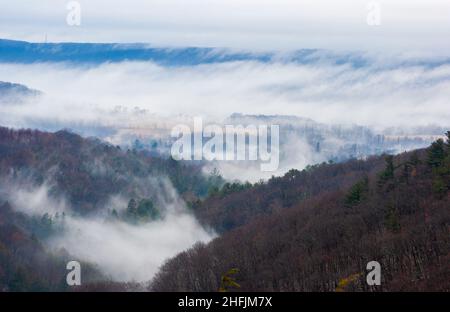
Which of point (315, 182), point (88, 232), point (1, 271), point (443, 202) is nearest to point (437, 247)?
point (443, 202)

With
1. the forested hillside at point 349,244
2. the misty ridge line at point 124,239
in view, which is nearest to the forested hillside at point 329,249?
the forested hillside at point 349,244

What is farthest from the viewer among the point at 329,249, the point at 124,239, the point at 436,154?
the point at 124,239

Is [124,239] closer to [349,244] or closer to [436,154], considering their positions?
[436,154]

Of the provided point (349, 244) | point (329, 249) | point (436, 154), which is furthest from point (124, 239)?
point (349, 244)

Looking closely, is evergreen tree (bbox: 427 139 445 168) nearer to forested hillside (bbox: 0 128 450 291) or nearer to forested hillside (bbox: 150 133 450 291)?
forested hillside (bbox: 0 128 450 291)

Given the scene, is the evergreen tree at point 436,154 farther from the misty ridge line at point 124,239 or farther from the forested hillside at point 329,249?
the misty ridge line at point 124,239

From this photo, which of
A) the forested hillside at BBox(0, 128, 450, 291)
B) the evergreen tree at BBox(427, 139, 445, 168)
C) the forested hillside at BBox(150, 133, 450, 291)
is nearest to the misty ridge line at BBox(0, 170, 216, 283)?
the forested hillside at BBox(0, 128, 450, 291)

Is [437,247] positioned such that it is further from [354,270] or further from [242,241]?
[242,241]
